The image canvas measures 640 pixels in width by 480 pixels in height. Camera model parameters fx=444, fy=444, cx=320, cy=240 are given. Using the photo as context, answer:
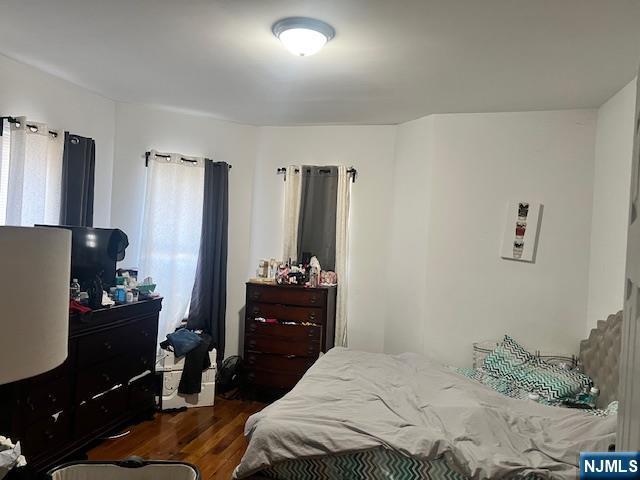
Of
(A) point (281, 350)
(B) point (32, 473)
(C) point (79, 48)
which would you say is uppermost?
(C) point (79, 48)

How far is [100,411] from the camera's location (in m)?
3.02

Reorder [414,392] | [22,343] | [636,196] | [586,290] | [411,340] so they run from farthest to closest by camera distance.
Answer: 1. [411,340]
2. [586,290]
3. [414,392]
4. [22,343]
5. [636,196]

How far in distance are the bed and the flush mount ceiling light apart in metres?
1.80

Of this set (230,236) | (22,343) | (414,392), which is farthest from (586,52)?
(230,236)

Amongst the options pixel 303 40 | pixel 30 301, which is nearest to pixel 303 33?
pixel 303 40

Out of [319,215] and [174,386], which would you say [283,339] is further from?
[319,215]

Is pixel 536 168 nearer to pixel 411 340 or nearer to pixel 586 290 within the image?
pixel 586 290

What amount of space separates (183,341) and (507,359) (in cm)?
252

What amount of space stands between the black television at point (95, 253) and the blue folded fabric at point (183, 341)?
2.37 feet

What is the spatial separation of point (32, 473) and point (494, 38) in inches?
101

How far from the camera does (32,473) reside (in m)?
1.27

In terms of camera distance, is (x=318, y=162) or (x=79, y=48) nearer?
(x=79, y=48)

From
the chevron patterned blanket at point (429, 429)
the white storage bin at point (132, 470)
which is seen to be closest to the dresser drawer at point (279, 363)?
the chevron patterned blanket at point (429, 429)

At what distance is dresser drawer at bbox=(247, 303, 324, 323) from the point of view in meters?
3.88
